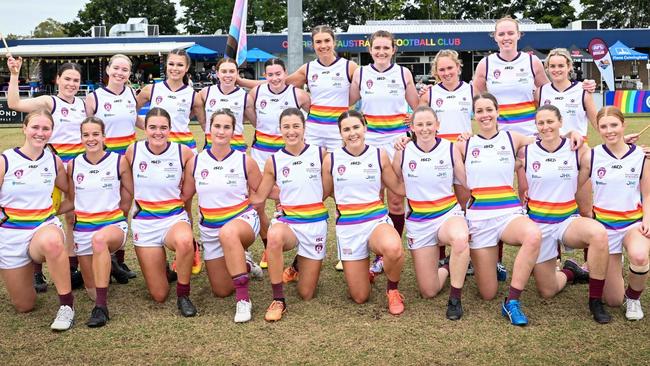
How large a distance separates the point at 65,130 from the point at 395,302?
10.5 ft

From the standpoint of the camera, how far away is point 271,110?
5.99 metres

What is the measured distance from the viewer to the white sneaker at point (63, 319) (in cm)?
440

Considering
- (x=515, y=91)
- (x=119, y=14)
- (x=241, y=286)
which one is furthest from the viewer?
(x=119, y=14)

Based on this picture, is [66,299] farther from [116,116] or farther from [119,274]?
[116,116]

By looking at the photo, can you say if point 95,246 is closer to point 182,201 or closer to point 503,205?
point 182,201

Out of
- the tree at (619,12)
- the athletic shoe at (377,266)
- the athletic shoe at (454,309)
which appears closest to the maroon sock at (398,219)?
the athletic shoe at (377,266)

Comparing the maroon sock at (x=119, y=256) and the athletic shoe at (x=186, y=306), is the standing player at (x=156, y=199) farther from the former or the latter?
the maroon sock at (x=119, y=256)

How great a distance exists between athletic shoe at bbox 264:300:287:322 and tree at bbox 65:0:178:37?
2416 inches

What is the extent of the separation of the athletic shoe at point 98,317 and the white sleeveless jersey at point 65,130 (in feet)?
5.42

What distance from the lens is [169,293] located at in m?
5.22

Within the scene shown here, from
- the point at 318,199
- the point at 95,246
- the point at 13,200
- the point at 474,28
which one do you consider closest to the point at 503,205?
the point at 318,199

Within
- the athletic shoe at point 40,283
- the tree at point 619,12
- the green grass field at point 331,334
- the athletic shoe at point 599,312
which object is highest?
the tree at point 619,12

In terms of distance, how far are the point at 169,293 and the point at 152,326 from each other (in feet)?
2.49

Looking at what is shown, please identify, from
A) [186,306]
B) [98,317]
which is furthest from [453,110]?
[98,317]
